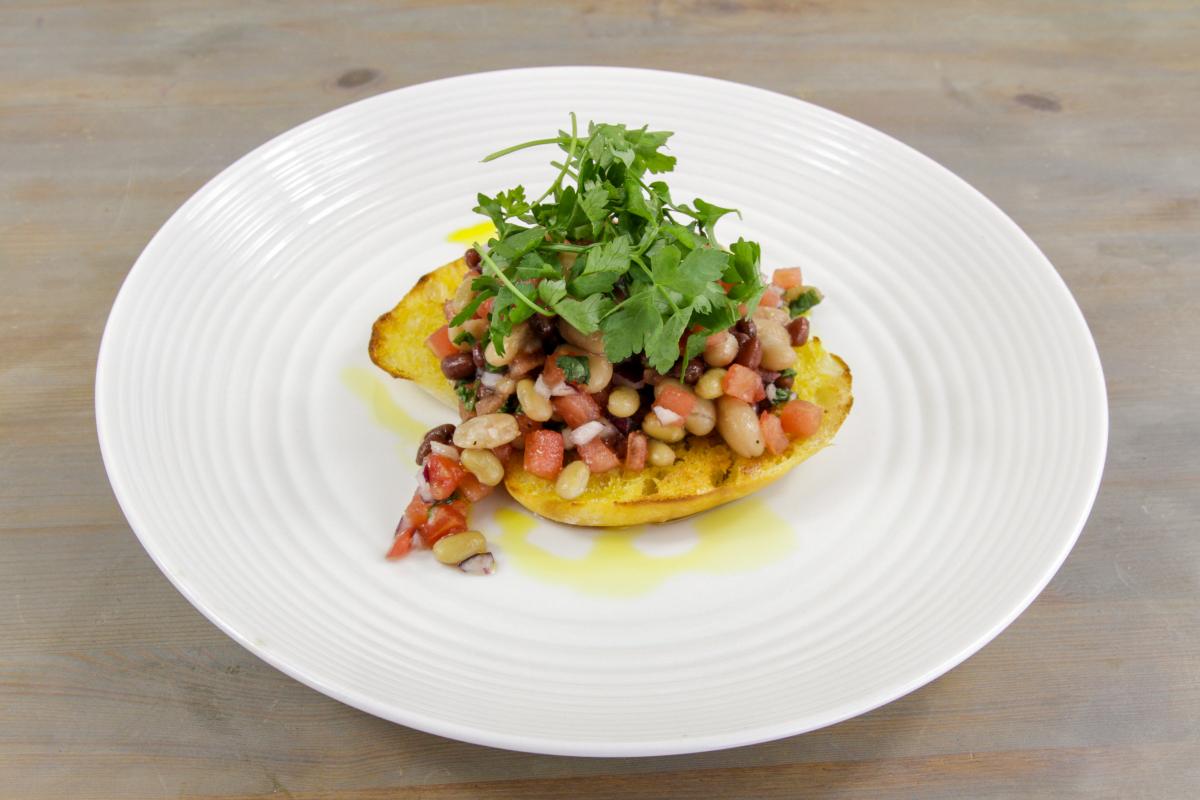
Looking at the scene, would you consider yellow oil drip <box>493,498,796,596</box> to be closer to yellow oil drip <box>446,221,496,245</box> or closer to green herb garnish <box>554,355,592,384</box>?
green herb garnish <box>554,355,592,384</box>

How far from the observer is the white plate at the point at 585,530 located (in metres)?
2.61

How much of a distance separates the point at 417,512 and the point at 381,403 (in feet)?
1.90

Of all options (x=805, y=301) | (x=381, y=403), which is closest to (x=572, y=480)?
(x=381, y=403)

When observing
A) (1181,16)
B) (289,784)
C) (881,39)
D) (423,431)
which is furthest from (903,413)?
(1181,16)

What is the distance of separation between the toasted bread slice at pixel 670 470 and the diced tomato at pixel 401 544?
334 mm

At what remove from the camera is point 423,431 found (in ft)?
11.2

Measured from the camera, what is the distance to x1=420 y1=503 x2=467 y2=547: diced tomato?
3002 millimetres

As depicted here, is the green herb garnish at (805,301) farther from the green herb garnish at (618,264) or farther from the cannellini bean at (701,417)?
the cannellini bean at (701,417)

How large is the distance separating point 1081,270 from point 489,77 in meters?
2.69

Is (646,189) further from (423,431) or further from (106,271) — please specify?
(106,271)

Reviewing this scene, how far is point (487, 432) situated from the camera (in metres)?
3.02

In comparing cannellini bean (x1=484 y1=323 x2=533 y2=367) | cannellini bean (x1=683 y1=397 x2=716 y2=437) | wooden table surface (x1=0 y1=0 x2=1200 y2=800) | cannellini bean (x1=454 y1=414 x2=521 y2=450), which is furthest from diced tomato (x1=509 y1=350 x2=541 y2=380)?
wooden table surface (x1=0 y1=0 x2=1200 y2=800)

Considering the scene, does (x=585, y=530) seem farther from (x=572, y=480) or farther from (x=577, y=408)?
(x=577, y=408)

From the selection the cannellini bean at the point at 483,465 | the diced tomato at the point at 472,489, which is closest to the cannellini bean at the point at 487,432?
the cannellini bean at the point at 483,465
